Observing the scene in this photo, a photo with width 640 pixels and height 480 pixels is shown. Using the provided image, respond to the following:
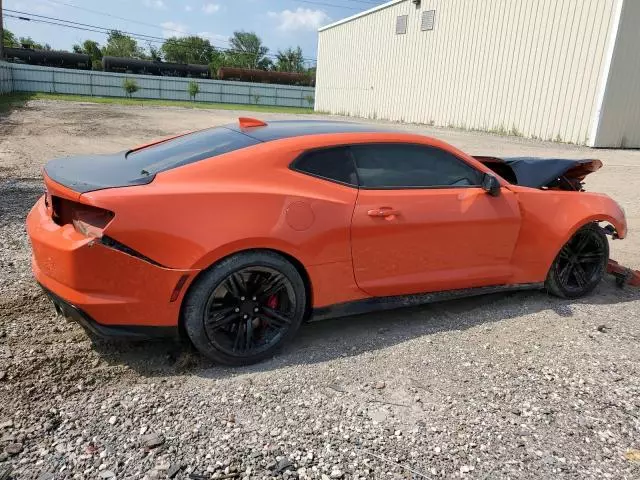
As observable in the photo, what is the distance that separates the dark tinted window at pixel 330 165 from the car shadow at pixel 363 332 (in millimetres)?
1127

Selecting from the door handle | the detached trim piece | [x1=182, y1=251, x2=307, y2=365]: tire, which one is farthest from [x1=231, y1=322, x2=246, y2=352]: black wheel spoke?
the door handle

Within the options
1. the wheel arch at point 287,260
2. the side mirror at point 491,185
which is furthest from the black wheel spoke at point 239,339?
the side mirror at point 491,185

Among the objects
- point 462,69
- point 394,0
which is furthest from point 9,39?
point 462,69

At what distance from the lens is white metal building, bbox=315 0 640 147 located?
61.0 ft

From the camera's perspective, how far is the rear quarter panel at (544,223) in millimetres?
4254

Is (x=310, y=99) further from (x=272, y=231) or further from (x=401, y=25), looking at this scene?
(x=272, y=231)

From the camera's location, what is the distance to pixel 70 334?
3555mm

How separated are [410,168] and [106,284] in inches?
86.3

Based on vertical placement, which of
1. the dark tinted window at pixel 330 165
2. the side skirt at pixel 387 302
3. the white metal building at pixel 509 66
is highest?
the white metal building at pixel 509 66

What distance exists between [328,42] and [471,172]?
121ft

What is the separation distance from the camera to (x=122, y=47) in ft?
315

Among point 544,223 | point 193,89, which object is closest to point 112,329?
point 544,223

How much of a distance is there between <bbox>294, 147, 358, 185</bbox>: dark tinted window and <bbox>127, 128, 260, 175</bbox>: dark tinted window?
0.37 m

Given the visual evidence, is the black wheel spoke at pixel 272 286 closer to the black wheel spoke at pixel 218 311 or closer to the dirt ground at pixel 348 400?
the black wheel spoke at pixel 218 311
